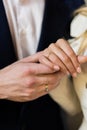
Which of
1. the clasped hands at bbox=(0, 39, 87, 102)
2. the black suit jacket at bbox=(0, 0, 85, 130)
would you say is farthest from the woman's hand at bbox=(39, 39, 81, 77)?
the black suit jacket at bbox=(0, 0, 85, 130)

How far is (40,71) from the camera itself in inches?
25.7

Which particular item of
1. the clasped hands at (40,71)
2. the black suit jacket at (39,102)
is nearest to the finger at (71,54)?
the clasped hands at (40,71)

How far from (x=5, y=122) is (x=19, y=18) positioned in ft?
0.83

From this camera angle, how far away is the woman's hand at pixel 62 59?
0.64 metres

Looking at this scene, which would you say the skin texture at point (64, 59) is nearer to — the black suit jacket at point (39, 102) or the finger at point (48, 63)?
the finger at point (48, 63)

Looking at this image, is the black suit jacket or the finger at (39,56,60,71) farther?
the black suit jacket

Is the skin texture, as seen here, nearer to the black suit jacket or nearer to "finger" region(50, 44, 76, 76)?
"finger" region(50, 44, 76, 76)

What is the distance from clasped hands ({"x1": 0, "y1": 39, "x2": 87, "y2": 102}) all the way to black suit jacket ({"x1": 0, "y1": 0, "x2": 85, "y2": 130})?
7 centimetres

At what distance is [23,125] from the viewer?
78 centimetres

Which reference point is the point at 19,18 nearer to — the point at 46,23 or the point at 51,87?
the point at 46,23

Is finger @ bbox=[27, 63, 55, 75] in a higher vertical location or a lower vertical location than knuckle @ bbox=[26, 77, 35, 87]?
higher

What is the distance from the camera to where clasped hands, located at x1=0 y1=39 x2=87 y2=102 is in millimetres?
646

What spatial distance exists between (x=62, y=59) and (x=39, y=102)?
0.20m

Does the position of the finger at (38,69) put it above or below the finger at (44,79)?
above
